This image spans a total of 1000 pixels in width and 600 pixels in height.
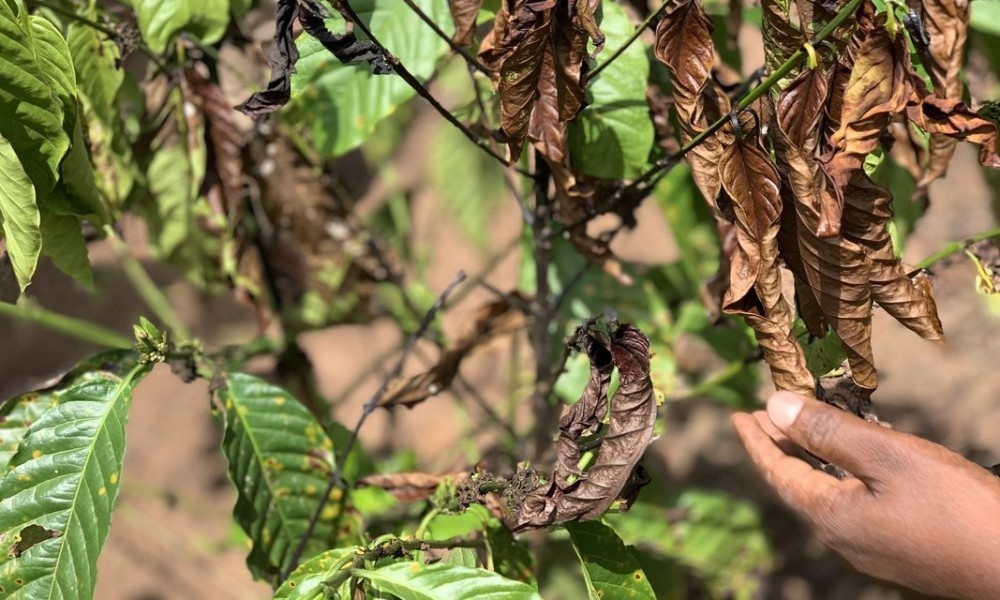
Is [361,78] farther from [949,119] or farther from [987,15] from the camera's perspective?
[987,15]

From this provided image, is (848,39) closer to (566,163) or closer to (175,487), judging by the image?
(566,163)

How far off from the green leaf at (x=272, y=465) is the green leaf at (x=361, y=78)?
0.40m

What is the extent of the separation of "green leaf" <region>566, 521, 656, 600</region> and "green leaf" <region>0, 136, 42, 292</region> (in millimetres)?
661

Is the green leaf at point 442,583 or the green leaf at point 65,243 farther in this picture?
the green leaf at point 65,243

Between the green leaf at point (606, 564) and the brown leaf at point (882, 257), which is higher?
the brown leaf at point (882, 257)

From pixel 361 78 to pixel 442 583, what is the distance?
0.75 metres

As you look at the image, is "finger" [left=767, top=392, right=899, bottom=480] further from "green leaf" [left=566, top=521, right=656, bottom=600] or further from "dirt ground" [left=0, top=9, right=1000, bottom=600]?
"dirt ground" [left=0, top=9, right=1000, bottom=600]

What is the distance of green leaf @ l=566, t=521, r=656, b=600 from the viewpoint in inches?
38.4

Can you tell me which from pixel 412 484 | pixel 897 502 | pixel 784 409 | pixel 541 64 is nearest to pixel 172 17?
pixel 541 64

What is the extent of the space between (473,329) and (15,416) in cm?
68

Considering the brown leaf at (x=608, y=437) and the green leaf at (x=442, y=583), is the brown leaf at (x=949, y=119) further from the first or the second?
the green leaf at (x=442, y=583)

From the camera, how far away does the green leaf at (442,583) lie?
849 millimetres


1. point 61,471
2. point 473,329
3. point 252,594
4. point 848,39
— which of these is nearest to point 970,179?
point 473,329

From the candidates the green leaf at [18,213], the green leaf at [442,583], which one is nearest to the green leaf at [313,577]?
the green leaf at [442,583]
